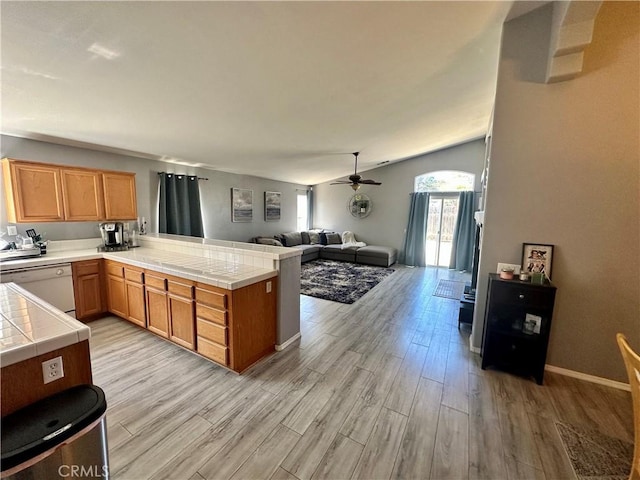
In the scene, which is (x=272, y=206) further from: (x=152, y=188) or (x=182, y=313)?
(x=182, y=313)

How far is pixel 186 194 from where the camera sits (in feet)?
16.0

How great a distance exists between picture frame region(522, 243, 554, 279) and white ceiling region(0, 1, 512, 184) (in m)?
1.98

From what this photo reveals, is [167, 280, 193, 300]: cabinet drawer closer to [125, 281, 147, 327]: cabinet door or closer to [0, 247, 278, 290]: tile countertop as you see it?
[0, 247, 278, 290]: tile countertop

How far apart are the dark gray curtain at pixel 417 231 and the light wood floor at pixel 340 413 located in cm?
418

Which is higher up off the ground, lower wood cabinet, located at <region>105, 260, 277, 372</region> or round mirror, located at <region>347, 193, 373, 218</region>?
round mirror, located at <region>347, 193, 373, 218</region>

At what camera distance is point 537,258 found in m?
2.40

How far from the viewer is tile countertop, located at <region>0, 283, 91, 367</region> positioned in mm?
1080

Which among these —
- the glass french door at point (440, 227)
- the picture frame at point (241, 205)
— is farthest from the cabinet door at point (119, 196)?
the glass french door at point (440, 227)

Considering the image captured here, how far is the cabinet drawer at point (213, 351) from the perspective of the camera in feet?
7.56

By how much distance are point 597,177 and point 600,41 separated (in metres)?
1.09

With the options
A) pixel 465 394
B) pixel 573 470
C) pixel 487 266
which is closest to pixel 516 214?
pixel 487 266

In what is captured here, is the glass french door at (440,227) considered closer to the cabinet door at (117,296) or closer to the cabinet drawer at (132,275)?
the cabinet drawer at (132,275)

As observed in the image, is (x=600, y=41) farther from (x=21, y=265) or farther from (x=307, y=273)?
(x=21, y=265)

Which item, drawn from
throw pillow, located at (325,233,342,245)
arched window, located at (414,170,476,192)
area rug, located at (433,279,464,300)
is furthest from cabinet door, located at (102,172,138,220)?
arched window, located at (414,170,476,192)
